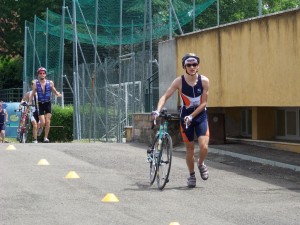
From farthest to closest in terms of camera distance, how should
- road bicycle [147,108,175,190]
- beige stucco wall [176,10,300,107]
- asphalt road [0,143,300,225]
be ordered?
beige stucco wall [176,10,300,107] → road bicycle [147,108,175,190] → asphalt road [0,143,300,225]

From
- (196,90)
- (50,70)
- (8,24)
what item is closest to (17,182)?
(196,90)

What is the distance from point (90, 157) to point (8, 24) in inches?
1634

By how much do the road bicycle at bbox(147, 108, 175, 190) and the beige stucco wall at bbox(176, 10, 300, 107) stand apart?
3.51 metres

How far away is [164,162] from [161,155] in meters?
0.17

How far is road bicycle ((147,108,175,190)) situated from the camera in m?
12.0

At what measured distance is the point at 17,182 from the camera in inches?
479

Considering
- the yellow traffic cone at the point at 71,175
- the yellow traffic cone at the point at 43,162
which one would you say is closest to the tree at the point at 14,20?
the yellow traffic cone at the point at 43,162

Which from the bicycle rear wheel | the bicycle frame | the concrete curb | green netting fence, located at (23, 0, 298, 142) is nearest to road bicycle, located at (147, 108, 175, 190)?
the bicycle rear wheel

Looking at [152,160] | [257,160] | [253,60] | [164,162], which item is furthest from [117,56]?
[164,162]

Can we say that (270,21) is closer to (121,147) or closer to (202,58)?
(202,58)

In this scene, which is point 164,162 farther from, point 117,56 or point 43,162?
point 117,56

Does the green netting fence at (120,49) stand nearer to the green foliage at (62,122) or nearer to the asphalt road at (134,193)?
the green foliage at (62,122)

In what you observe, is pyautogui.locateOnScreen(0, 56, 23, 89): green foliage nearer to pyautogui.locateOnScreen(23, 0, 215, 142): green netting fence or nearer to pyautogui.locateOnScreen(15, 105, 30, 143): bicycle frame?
pyautogui.locateOnScreen(23, 0, 215, 142): green netting fence

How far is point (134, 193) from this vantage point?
11422 mm
